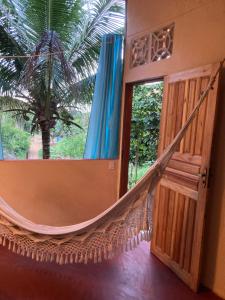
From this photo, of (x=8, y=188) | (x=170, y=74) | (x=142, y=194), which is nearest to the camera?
(x=142, y=194)

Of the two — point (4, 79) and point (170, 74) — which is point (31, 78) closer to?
point (4, 79)

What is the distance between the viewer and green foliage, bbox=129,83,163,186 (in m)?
4.28

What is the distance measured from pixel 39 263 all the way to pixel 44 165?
0.96 meters

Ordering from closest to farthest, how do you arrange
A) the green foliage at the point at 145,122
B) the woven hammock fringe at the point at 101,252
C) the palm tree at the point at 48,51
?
1. the woven hammock fringe at the point at 101,252
2. the palm tree at the point at 48,51
3. the green foliage at the point at 145,122

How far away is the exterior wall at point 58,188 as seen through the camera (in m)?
2.69

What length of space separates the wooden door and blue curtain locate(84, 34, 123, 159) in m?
0.84

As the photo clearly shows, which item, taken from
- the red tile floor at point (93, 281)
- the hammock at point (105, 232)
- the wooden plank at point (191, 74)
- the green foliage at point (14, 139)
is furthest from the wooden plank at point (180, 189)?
the green foliage at point (14, 139)

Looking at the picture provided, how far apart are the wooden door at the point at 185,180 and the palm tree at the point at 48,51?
1.30 meters

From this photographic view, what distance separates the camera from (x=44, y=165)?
2.78m

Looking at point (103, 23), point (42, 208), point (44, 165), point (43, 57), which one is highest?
point (103, 23)

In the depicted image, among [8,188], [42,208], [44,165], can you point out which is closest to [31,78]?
[44,165]

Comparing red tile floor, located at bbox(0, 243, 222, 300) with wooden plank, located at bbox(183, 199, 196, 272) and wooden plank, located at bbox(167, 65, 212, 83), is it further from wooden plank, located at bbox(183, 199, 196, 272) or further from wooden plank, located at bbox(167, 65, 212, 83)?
wooden plank, located at bbox(167, 65, 212, 83)

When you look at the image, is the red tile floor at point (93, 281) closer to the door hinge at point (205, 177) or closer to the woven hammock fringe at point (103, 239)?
the woven hammock fringe at point (103, 239)

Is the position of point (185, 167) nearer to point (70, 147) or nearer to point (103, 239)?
point (103, 239)
